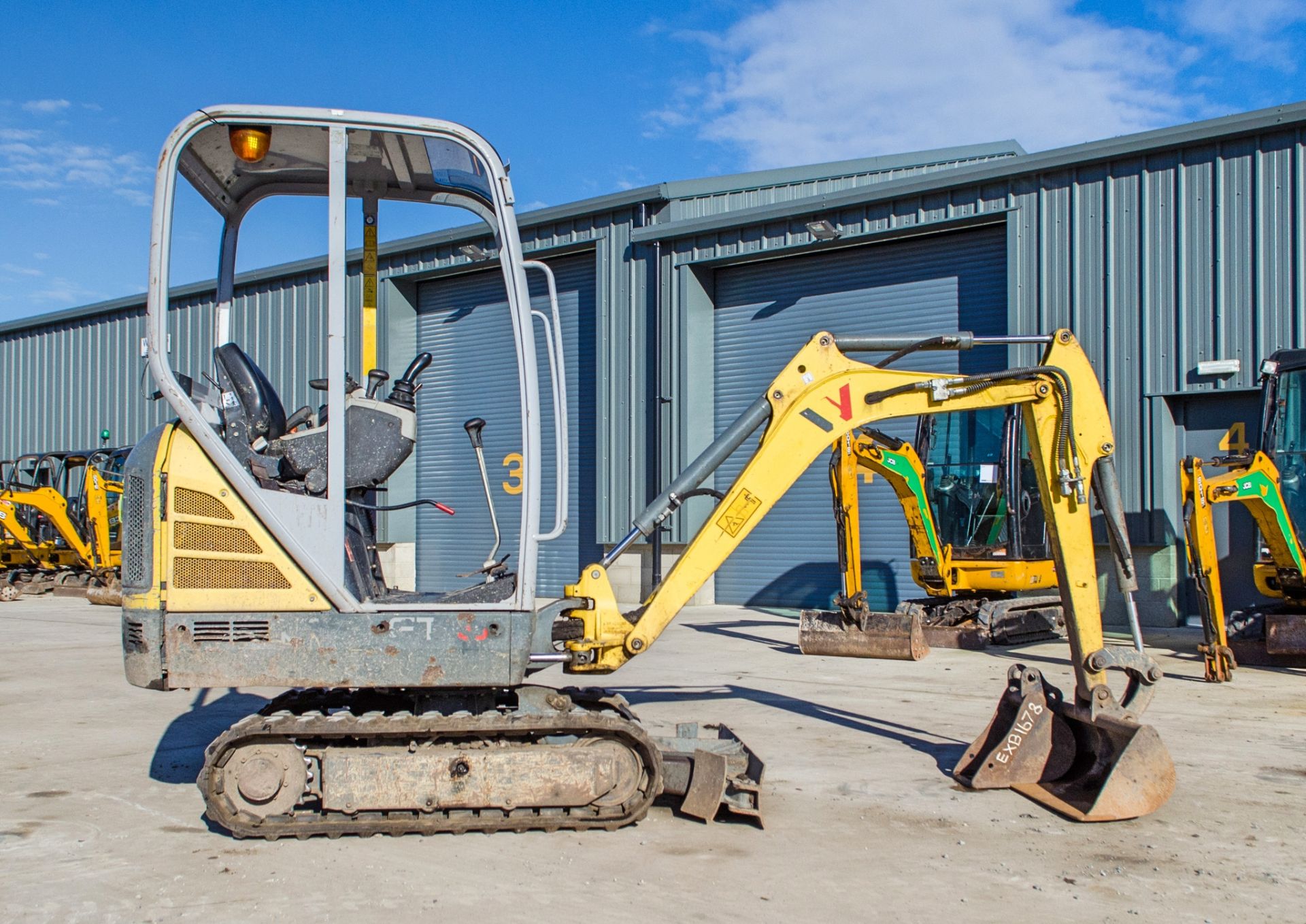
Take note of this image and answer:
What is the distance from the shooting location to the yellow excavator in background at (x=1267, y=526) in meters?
10.4

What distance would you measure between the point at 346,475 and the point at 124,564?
1095mm

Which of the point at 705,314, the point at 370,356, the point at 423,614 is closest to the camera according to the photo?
the point at 423,614

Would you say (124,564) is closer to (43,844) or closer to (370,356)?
(43,844)

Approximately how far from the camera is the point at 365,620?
5.05 metres

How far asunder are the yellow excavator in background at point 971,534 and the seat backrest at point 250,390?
320 inches

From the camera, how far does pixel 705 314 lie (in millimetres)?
18688

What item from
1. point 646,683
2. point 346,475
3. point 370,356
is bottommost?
point 646,683

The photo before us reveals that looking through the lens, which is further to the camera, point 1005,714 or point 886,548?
point 886,548

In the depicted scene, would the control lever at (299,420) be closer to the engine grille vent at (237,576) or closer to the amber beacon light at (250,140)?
the engine grille vent at (237,576)

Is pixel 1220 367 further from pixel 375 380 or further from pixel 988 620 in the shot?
pixel 375 380

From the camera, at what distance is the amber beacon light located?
5242mm

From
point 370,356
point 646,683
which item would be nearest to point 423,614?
point 370,356

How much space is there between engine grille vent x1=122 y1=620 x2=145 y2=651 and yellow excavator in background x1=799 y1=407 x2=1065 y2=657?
8.54m

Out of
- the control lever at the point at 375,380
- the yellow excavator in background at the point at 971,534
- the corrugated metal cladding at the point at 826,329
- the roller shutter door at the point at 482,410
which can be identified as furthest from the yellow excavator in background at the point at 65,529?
the control lever at the point at 375,380
